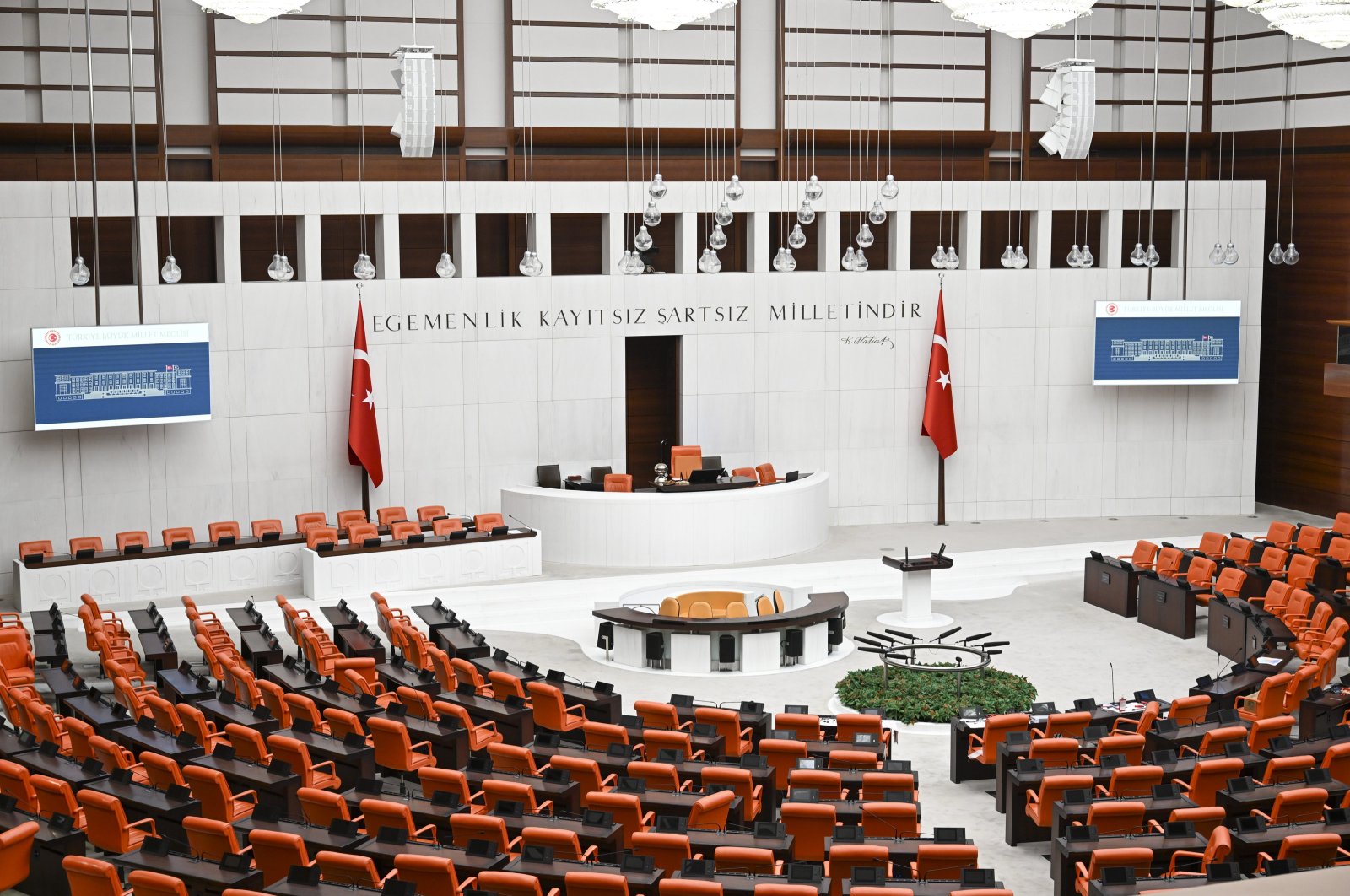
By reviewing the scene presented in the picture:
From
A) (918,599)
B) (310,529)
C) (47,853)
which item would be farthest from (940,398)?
(47,853)

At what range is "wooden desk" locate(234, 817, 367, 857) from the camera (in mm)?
10438

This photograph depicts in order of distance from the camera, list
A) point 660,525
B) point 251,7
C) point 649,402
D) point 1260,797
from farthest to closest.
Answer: point 649,402
point 660,525
point 251,7
point 1260,797

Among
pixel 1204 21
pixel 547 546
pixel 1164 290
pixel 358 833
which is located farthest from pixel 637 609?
pixel 1204 21

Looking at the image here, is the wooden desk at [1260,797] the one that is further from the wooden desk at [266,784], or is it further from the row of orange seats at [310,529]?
the row of orange seats at [310,529]

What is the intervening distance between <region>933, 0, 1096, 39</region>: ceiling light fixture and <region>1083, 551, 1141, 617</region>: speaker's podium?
9.29m

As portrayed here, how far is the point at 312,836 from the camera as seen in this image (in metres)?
10.7

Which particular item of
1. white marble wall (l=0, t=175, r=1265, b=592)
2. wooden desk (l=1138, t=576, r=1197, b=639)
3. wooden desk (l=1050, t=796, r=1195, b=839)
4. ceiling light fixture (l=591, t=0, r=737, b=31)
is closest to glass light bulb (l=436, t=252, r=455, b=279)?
white marble wall (l=0, t=175, r=1265, b=592)

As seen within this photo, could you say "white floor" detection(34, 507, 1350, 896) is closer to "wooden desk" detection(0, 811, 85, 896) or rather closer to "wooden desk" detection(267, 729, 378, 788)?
"wooden desk" detection(267, 729, 378, 788)

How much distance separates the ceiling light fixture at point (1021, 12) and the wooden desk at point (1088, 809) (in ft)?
21.3

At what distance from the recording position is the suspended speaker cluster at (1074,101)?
17766mm

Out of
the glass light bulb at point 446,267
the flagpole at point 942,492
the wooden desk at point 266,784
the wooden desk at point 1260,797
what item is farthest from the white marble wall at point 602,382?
the wooden desk at point 1260,797

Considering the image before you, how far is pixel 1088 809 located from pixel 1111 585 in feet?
31.8

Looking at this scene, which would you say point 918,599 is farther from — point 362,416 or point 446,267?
point 362,416

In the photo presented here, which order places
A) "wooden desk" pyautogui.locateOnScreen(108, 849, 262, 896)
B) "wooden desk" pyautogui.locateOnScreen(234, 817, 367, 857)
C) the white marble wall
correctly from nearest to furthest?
1. "wooden desk" pyautogui.locateOnScreen(108, 849, 262, 896)
2. "wooden desk" pyautogui.locateOnScreen(234, 817, 367, 857)
3. the white marble wall
